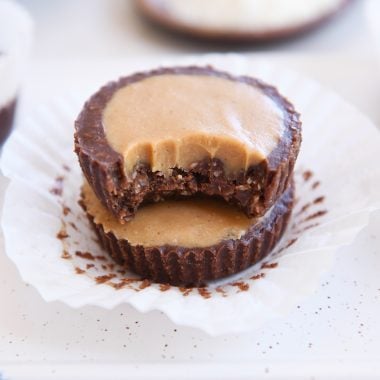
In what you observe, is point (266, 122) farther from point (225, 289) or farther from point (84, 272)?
point (84, 272)

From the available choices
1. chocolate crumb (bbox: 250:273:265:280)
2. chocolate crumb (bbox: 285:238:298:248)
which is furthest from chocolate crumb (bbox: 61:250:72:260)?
chocolate crumb (bbox: 285:238:298:248)

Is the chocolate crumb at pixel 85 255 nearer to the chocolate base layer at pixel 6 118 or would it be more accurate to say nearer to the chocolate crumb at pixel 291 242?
the chocolate crumb at pixel 291 242

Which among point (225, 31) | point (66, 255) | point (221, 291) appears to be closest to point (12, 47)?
point (66, 255)

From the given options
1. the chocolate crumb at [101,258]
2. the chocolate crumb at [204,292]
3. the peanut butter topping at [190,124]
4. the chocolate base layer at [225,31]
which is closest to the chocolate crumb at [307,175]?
the peanut butter topping at [190,124]

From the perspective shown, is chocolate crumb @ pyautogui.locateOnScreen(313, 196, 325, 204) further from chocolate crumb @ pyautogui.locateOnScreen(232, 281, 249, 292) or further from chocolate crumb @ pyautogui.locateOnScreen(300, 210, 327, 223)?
chocolate crumb @ pyautogui.locateOnScreen(232, 281, 249, 292)

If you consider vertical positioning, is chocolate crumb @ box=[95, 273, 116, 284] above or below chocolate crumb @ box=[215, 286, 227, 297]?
below

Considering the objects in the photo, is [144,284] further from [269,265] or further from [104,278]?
[269,265]
